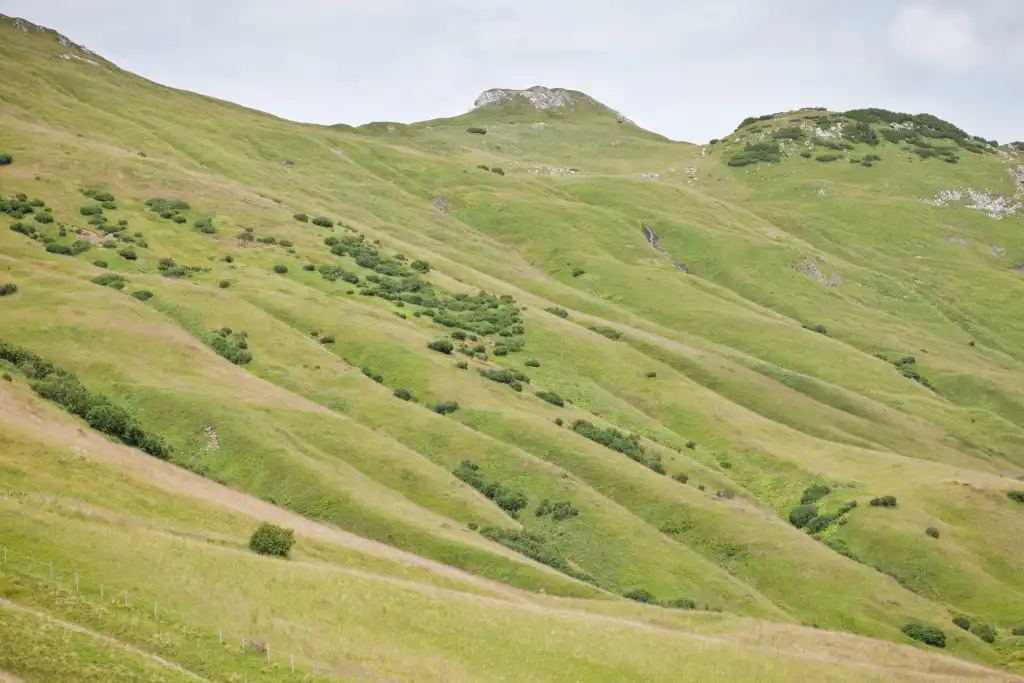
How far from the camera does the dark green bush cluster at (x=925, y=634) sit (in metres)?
62.5

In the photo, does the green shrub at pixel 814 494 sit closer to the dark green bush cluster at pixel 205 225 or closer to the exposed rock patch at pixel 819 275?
the dark green bush cluster at pixel 205 225

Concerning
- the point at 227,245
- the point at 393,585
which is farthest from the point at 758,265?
the point at 393,585

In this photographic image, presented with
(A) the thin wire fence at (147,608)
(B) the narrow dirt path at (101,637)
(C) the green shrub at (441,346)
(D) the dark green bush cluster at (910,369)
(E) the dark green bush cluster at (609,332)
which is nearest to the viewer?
(B) the narrow dirt path at (101,637)

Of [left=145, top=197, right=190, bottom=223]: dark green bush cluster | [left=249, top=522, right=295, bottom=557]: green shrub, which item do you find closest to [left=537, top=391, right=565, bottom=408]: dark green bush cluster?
[left=249, top=522, right=295, bottom=557]: green shrub

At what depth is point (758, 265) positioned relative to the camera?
170375 mm

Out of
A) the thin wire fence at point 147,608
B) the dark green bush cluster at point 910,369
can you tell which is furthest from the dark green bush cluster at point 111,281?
the dark green bush cluster at point 910,369

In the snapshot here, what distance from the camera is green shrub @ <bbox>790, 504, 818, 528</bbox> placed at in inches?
3206

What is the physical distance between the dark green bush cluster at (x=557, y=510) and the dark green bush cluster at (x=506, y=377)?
2333 centimetres

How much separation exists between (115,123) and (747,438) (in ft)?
404

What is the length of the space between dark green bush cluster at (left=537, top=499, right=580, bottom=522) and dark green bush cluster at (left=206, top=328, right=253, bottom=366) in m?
30.0

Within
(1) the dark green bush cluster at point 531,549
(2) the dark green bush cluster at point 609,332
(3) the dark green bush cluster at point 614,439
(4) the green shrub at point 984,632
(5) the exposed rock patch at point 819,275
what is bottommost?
(1) the dark green bush cluster at point 531,549

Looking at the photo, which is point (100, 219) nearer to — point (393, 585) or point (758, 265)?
point (393, 585)

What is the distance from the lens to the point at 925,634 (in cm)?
6325

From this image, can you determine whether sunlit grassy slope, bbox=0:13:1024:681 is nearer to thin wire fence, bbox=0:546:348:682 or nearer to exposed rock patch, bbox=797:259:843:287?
exposed rock patch, bbox=797:259:843:287
